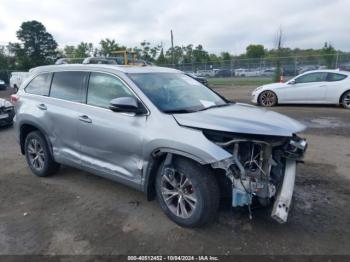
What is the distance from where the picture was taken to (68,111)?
14.8ft

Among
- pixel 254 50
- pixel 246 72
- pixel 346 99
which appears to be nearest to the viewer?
pixel 346 99

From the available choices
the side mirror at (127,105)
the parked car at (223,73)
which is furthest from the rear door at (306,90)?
the parked car at (223,73)

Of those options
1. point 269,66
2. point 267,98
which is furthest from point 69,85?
point 269,66

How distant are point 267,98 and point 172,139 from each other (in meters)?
9.92

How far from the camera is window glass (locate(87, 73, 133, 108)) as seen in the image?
4.04 m

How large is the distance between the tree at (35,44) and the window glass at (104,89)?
64.3 metres

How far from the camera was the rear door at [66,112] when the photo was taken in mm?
4469

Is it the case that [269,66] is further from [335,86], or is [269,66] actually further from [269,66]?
[335,86]

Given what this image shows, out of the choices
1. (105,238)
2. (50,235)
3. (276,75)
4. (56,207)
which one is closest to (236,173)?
(105,238)

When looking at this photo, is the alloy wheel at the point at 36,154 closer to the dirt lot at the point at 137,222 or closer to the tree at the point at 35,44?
the dirt lot at the point at 137,222

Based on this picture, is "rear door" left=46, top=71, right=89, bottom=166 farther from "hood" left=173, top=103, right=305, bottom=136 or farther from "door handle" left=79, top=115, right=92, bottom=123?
"hood" left=173, top=103, right=305, bottom=136

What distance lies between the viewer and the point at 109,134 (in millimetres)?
3961

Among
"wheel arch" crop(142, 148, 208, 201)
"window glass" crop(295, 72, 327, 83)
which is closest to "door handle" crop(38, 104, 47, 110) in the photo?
"wheel arch" crop(142, 148, 208, 201)

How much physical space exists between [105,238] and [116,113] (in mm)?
1421
